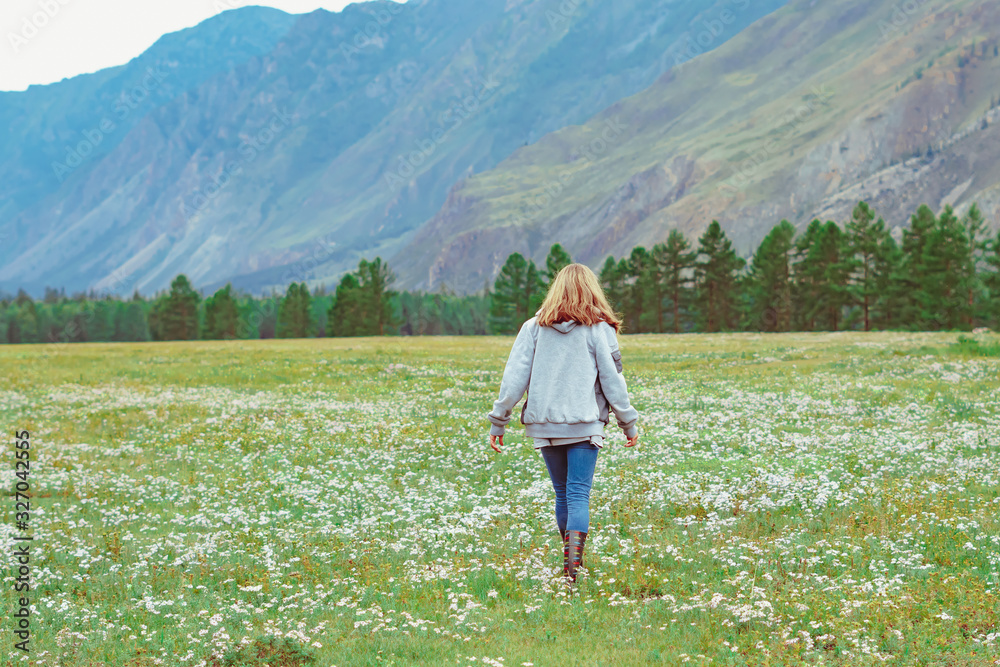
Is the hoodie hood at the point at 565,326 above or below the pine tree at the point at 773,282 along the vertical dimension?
below

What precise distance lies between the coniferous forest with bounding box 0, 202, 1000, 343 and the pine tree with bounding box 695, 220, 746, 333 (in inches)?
6.5

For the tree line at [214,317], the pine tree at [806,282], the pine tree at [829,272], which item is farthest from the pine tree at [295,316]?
the pine tree at [829,272]

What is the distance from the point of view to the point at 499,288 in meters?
124

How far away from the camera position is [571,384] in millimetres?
9625

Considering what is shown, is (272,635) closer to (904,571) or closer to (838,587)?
(838,587)

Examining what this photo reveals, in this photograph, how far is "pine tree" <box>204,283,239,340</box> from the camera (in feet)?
485

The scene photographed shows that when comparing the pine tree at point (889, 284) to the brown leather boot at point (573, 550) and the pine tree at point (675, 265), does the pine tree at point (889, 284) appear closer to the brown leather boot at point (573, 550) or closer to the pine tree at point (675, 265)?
the pine tree at point (675, 265)

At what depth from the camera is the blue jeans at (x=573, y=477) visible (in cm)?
964

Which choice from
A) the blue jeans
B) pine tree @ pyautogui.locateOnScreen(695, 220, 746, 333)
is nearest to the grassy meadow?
the blue jeans

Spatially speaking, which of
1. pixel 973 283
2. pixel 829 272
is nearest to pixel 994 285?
pixel 973 283

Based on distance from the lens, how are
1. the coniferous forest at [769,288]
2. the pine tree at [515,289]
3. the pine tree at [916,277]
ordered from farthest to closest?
the pine tree at [515,289], the pine tree at [916,277], the coniferous forest at [769,288]

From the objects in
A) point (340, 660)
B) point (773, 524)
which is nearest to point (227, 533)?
point (340, 660)

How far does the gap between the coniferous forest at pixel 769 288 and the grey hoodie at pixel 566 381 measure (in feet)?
256

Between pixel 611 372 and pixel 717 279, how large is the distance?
99.4m
